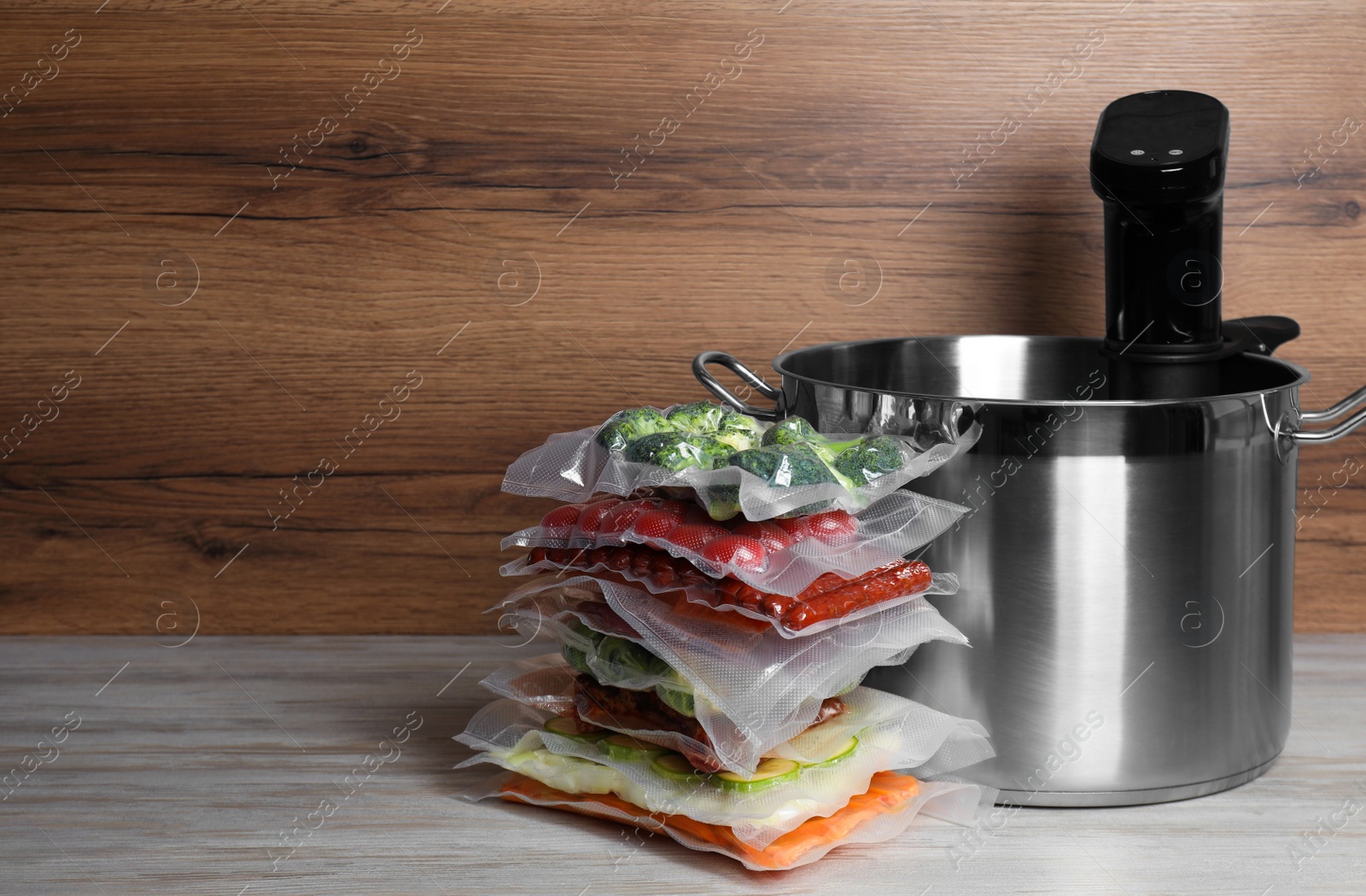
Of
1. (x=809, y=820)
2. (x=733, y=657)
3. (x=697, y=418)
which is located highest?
(x=697, y=418)

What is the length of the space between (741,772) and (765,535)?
13 centimetres

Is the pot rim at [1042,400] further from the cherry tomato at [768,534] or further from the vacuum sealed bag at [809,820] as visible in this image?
the vacuum sealed bag at [809,820]

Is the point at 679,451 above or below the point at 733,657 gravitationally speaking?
above

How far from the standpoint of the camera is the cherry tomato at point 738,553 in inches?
25.4

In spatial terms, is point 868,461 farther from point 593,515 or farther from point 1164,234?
point 1164,234

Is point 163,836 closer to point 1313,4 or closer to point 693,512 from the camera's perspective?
point 693,512

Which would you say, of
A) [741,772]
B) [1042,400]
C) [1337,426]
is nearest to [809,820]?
[741,772]

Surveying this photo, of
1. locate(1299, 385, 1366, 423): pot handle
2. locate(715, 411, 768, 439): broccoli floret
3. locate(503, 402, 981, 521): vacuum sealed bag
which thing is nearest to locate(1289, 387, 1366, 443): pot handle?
locate(1299, 385, 1366, 423): pot handle

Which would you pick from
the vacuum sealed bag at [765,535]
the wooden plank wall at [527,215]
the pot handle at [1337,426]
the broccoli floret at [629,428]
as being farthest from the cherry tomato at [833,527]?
the wooden plank wall at [527,215]

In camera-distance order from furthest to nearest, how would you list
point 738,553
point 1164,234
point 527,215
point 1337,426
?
point 527,215, point 1164,234, point 1337,426, point 738,553

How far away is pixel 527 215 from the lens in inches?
41.7

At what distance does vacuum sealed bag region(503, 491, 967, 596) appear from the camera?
0.65m

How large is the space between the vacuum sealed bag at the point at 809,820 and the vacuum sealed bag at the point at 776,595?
0.38ft

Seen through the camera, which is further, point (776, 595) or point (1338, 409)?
point (1338, 409)
